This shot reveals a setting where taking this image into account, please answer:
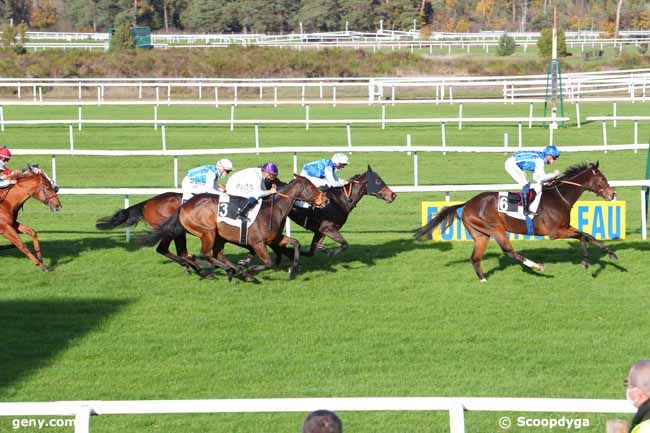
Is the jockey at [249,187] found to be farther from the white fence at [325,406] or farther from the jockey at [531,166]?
the white fence at [325,406]

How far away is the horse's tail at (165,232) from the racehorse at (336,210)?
1397 millimetres

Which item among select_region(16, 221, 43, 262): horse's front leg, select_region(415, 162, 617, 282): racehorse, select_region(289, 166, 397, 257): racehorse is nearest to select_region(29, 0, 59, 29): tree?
select_region(16, 221, 43, 262): horse's front leg

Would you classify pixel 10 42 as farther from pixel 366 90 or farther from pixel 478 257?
pixel 478 257

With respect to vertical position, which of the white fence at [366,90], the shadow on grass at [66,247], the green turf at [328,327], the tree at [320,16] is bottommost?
the green turf at [328,327]

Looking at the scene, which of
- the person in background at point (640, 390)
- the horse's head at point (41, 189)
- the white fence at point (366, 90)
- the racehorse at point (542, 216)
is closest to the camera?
the person in background at point (640, 390)

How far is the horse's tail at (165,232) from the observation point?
1062 centimetres

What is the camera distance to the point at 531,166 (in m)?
11.1

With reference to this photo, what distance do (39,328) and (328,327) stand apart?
2431 mm

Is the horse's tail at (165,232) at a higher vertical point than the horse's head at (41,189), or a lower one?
lower

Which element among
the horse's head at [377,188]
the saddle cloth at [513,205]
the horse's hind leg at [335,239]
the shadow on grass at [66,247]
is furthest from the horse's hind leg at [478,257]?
the shadow on grass at [66,247]

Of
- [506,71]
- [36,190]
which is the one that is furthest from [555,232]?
[506,71]

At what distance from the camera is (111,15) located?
72250mm

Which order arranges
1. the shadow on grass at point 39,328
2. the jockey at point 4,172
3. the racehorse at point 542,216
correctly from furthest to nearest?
the jockey at point 4,172
the racehorse at point 542,216
the shadow on grass at point 39,328

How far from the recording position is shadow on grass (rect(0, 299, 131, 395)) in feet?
25.2
